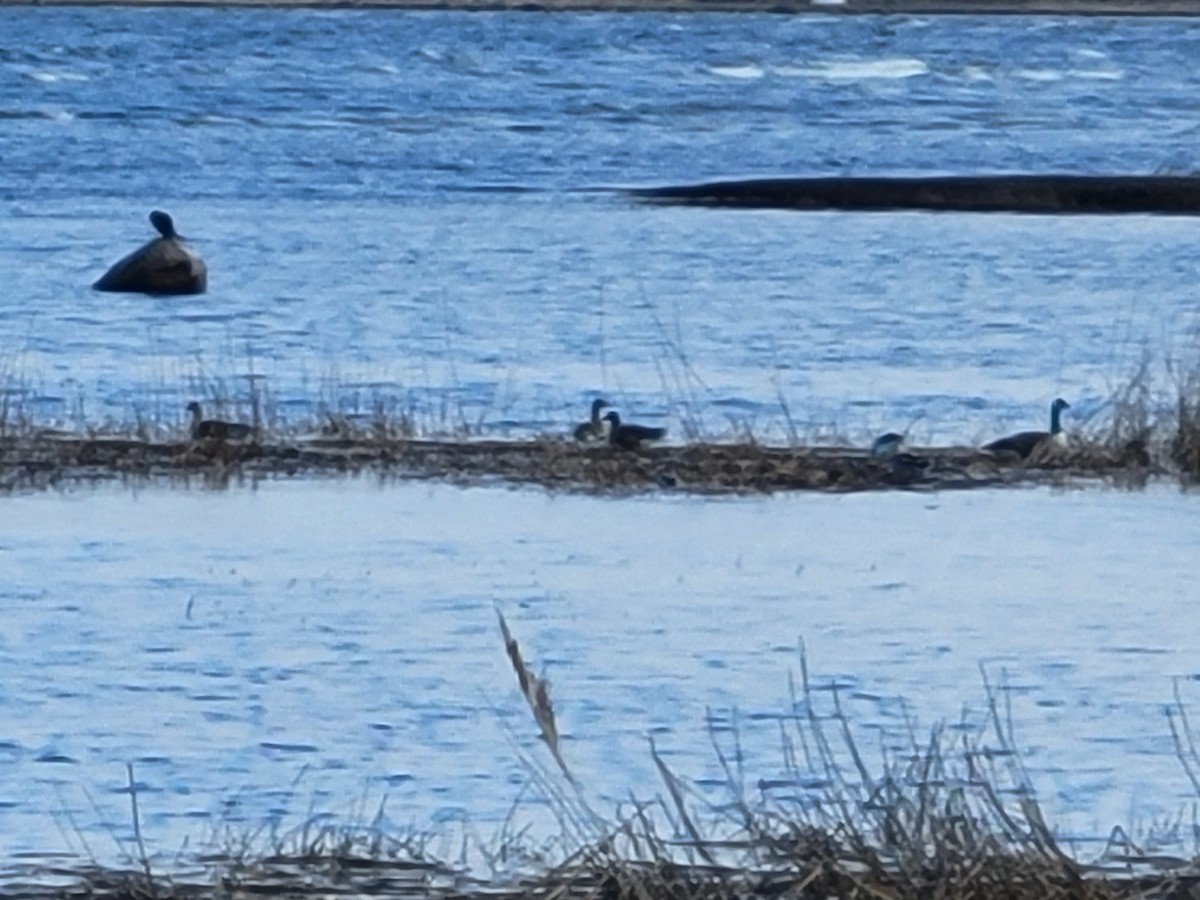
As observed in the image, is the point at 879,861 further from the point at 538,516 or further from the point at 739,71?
the point at 739,71

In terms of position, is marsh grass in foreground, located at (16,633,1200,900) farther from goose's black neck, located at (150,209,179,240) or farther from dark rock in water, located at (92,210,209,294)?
dark rock in water, located at (92,210,209,294)

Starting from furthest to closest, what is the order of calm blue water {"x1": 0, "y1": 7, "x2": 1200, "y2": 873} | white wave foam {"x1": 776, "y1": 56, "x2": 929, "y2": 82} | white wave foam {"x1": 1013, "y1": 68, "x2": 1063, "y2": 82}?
white wave foam {"x1": 776, "y1": 56, "x2": 929, "y2": 82}, white wave foam {"x1": 1013, "y1": 68, "x2": 1063, "y2": 82}, calm blue water {"x1": 0, "y1": 7, "x2": 1200, "y2": 873}

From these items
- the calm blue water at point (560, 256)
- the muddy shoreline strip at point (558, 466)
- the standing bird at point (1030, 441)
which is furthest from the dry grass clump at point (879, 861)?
the calm blue water at point (560, 256)

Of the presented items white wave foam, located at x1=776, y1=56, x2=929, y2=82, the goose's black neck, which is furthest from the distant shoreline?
the goose's black neck

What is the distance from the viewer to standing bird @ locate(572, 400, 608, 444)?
20.4m

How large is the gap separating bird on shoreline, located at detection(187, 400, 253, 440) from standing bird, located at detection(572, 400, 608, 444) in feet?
5.85

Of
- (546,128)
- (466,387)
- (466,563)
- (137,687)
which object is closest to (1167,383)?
(466,387)

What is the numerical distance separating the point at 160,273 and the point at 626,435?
1406 cm

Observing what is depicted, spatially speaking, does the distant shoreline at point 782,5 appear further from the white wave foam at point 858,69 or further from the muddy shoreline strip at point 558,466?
the muddy shoreline strip at point 558,466

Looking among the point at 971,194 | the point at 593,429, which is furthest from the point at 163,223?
the point at 971,194

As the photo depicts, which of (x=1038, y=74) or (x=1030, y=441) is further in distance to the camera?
(x=1038, y=74)

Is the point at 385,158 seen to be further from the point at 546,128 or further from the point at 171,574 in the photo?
the point at 171,574

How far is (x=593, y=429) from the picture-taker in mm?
20484

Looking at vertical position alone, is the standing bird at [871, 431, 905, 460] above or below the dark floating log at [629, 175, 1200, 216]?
above
